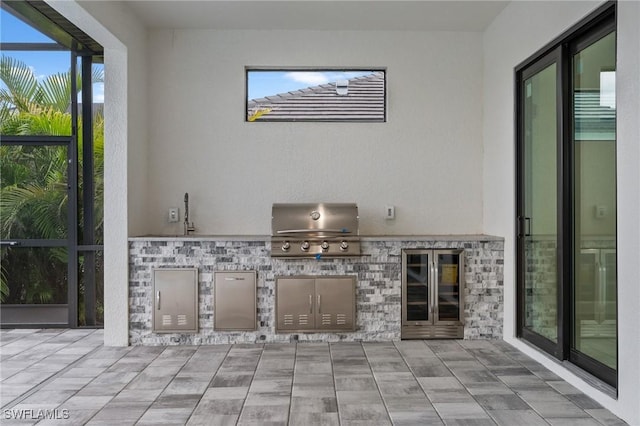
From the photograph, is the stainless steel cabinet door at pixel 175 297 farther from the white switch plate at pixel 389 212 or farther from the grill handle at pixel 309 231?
the white switch plate at pixel 389 212

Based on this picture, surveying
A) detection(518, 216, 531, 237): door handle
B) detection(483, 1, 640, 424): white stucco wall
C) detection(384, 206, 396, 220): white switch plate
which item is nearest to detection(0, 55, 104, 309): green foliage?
detection(384, 206, 396, 220): white switch plate

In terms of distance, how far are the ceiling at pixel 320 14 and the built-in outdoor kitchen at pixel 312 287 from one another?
71.1 inches

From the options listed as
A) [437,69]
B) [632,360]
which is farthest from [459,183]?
[632,360]

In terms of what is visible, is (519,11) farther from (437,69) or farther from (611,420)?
(611,420)

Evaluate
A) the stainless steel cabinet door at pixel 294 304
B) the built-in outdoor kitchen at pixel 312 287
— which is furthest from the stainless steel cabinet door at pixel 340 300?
the stainless steel cabinet door at pixel 294 304

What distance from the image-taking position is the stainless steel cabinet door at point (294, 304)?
14.8 feet

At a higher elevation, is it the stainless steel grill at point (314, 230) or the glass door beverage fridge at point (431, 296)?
the stainless steel grill at point (314, 230)

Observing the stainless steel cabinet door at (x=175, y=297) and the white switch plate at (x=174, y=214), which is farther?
the white switch plate at (x=174, y=214)

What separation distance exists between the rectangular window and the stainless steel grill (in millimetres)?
932

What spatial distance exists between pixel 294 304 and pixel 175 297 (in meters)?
0.99

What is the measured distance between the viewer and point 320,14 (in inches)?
183

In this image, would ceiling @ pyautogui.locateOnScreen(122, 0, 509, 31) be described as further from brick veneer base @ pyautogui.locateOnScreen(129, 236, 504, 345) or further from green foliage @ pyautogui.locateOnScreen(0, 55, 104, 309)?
brick veneer base @ pyautogui.locateOnScreen(129, 236, 504, 345)

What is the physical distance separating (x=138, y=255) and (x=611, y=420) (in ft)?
11.6

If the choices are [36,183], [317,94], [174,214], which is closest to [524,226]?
[317,94]
